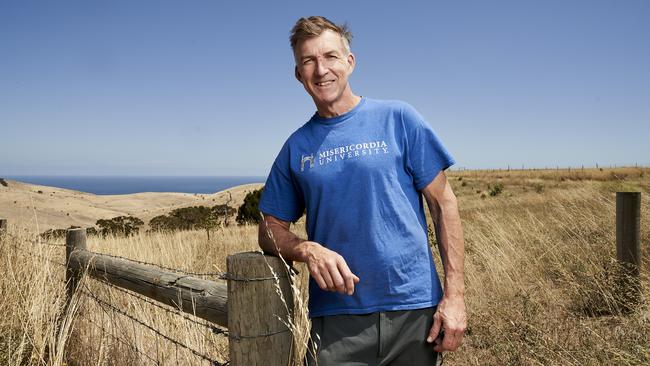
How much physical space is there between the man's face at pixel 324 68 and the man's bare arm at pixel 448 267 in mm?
552

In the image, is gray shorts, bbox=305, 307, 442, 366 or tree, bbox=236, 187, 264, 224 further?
tree, bbox=236, 187, 264, 224

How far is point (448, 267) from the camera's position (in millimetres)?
1825

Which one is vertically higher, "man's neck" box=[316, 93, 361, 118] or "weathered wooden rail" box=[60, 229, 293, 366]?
"man's neck" box=[316, 93, 361, 118]

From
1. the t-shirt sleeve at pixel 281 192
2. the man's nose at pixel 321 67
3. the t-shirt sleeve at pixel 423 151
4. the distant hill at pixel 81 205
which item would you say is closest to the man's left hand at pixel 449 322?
the t-shirt sleeve at pixel 423 151

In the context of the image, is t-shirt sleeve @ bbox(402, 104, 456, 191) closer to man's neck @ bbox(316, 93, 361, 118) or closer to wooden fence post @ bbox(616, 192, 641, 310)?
man's neck @ bbox(316, 93, 361, 118)

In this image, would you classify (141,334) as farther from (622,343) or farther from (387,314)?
(622,343)

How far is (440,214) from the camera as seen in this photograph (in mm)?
1884

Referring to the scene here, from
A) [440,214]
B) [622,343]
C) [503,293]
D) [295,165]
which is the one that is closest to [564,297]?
[503,293]

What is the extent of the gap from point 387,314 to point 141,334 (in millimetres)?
3419

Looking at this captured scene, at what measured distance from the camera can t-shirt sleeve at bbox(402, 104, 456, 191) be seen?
185 centimetres

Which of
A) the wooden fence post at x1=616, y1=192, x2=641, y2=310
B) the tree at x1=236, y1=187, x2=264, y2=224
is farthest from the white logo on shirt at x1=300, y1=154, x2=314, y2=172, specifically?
the tree at x1=236, y1=187, x2=264, y2=224

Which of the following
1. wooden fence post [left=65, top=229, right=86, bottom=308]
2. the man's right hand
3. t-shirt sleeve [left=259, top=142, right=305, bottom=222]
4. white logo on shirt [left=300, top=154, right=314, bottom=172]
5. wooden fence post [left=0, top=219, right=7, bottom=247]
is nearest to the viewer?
the man's right hand

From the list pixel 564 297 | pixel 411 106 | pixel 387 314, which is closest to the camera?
pixel 387 314

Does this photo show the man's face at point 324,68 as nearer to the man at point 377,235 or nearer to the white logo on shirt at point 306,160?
the man at point 377,235
